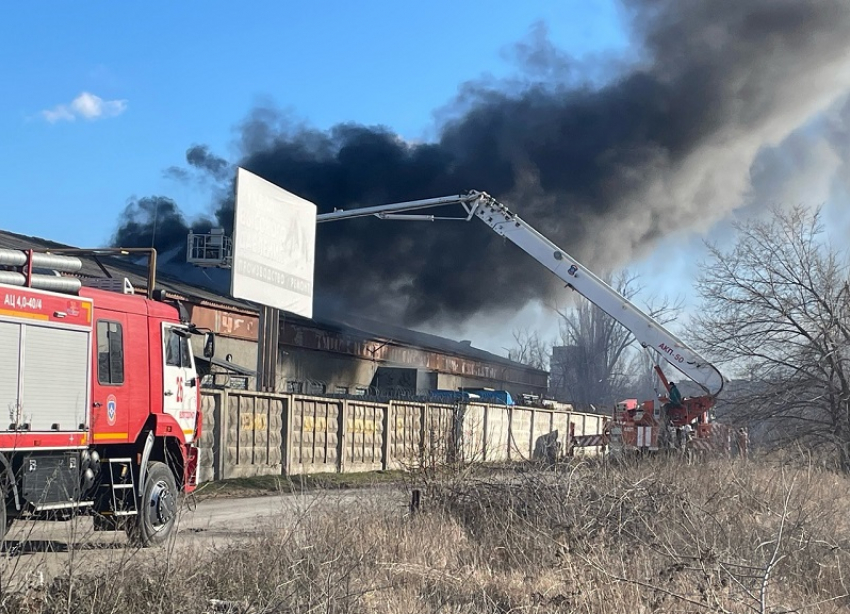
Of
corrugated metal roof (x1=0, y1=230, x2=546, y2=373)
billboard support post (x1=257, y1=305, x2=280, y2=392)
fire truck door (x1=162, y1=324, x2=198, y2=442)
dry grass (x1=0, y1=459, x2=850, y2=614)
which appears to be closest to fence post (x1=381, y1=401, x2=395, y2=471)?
billboard support post (x1=257, y1=305, x2=280, y2=392)

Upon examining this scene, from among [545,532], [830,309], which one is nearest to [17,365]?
[545,532]

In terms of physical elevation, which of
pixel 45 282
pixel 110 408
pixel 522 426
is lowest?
pixel 522 426

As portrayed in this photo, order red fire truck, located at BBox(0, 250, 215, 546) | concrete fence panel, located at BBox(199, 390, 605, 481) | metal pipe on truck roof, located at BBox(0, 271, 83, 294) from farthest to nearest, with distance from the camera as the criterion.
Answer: concrete fence panel, located at BBox(199, 390, 605, 481)
metal pipe on truck roof, located at BBox(0, 271, 83, 294)
red fire truck, located at BBox(0, 250, 215, 546)

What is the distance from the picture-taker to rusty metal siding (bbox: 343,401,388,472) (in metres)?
21.4

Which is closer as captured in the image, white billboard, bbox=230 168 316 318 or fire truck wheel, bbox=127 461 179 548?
fire truck wheel, bbox=127 461 179 548

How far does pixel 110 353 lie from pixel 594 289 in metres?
16.7

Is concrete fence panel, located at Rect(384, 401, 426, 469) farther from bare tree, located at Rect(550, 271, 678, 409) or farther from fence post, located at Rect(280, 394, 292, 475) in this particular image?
A: bare tree, located at Rect(550, 271, 678, 409)

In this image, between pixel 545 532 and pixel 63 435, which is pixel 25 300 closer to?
pixel 63 435

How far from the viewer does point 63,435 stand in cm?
875

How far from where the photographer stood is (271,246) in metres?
20.2

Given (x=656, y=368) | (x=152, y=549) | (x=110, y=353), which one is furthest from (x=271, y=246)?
(x=152, y=549)

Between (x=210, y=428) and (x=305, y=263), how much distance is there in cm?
582

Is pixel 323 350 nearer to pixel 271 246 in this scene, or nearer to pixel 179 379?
pixel 271 246

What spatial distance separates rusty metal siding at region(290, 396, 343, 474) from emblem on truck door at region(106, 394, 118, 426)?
9680mm
